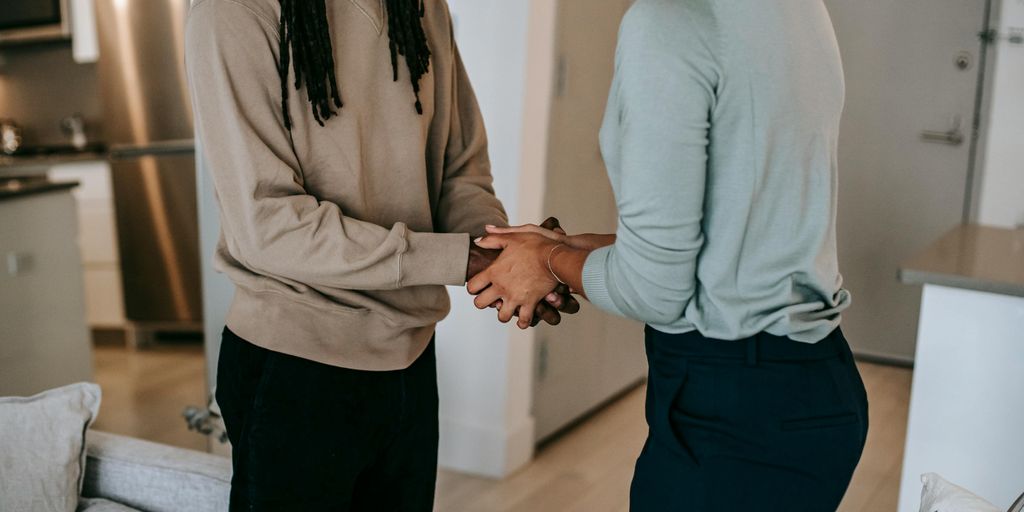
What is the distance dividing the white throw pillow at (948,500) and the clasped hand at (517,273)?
23.0 inches

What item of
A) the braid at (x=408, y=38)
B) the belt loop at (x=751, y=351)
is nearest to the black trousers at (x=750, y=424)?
the belt loop at (x=751, y=351)

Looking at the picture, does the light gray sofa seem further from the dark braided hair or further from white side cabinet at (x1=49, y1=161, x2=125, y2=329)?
white side cabinet at (x1=49, y1=161, x2=125, y2=329)

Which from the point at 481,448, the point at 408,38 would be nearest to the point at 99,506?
the point at 408,38

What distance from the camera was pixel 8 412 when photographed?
55.1 inches

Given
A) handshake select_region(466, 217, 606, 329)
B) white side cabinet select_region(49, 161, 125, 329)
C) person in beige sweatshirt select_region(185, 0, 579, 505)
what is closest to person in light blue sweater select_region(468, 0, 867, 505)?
handshake select_region(466, 217, 606, 329)

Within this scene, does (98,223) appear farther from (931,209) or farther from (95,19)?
(931,209)

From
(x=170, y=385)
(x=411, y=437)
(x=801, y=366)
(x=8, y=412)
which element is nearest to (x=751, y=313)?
(x=801, y=366)

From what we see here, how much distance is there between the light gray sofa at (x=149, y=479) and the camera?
4.74 ft

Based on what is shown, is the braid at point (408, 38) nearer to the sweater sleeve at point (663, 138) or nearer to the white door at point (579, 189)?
the sweater sleeve at point (663, 138)

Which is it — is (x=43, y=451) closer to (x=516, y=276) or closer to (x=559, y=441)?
(x=516, y=276)

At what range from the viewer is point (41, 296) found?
289cm

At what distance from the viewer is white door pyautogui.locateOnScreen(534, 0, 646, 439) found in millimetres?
2836

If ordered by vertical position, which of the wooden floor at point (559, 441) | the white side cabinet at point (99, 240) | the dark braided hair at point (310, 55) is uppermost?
the dark braided hair at point (310, 55)

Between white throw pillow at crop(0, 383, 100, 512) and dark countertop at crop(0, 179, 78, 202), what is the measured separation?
1.59 m
